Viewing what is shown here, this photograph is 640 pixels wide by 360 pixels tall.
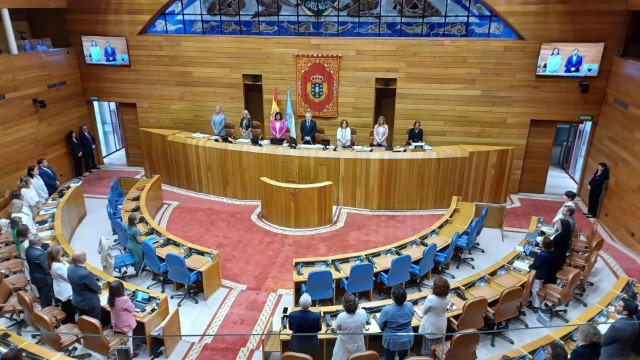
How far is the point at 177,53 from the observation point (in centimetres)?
1267

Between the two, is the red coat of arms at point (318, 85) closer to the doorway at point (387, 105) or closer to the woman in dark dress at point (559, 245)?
the doorway at point (387, 105)

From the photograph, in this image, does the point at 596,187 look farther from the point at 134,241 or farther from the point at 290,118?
the point at 134,241

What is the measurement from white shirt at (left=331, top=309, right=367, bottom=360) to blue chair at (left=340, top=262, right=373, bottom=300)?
6.16 feet

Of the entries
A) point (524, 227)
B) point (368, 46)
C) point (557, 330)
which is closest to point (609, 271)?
point (524, 227)

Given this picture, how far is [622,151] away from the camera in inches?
390

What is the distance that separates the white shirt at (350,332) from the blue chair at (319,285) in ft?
5.72

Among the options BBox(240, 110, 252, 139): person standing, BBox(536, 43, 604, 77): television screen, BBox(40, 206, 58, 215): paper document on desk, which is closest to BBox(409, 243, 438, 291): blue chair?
BBox(240, 110, 252, 139): person standing

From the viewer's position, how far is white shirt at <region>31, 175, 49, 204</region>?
983 centimetres

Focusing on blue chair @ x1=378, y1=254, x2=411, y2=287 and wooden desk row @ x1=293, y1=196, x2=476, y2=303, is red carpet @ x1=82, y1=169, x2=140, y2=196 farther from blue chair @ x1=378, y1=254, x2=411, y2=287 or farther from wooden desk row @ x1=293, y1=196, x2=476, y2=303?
blue chair @ x1=378, y1=254, x2=411, y2=287

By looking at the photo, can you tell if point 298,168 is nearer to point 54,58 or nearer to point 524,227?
point 524,227

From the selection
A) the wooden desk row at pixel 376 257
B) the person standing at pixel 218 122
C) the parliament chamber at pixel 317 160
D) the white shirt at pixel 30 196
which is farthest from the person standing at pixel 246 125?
the wooden desk row at pixel 376 257

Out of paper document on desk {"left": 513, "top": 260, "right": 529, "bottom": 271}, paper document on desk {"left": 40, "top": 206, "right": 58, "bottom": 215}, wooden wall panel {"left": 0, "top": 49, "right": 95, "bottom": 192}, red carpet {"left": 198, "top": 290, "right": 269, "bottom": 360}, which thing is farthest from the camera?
wooden wall panel {"left": 0, "top": 49, "right": 95, "bottom": 192}

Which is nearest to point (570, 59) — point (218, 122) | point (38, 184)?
point (218, 122)

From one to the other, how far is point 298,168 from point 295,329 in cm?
598
